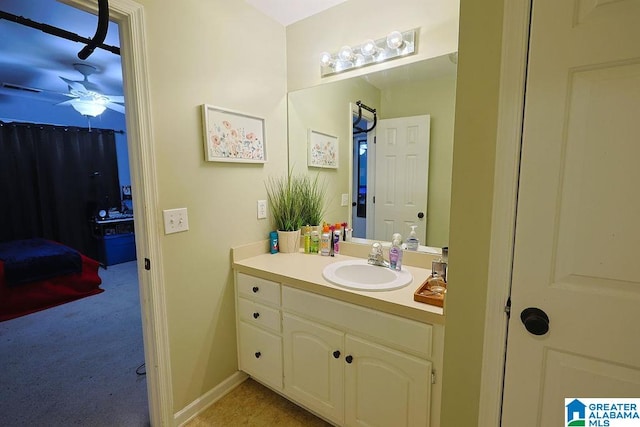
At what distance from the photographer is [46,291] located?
2961 mm

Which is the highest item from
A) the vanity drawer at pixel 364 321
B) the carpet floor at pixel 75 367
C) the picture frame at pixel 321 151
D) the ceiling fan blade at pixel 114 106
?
the ceiling fan blade at pixel 114 106

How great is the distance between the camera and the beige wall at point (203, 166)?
1.40 m

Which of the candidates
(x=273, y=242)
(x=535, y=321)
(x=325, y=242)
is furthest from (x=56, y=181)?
(x=535, y=321)

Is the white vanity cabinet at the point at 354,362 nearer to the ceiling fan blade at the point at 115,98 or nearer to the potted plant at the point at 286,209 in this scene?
the potted plant at the point at 286,209

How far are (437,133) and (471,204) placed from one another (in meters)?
0.76

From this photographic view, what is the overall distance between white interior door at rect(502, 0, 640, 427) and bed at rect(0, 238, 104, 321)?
404 centimetres

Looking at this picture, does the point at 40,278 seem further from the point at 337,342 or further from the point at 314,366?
the point at 337,342

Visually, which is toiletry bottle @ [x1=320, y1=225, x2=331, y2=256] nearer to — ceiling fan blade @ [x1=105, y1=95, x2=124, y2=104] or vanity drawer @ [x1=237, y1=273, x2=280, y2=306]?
vanity drawer @ [x1=237, y1=273, x2=280, y2=306]

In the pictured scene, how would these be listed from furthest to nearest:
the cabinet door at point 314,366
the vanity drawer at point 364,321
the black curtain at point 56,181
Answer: the black curtain at point 56,181 < the cabinet door at point 314,366 < the vanity drawer at point 364,321

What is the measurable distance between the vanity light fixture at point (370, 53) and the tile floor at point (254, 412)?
2074 millimetres

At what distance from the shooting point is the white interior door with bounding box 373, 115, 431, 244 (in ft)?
5.38

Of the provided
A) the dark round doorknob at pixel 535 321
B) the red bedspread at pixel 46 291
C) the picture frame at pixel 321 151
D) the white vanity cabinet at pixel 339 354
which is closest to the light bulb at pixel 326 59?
the picture frame at pixel 321 151

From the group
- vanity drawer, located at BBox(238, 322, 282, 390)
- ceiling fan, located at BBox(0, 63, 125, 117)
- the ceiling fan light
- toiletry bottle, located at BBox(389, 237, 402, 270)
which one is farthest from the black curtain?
toiletry bottle, located at BBox(389, 237, 402, 270)

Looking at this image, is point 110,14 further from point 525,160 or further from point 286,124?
point 525,160
